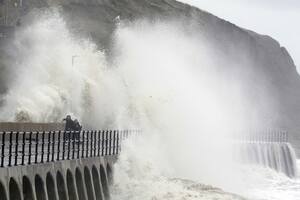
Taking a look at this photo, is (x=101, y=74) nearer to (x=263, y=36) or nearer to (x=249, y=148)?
(x=249, y=148)

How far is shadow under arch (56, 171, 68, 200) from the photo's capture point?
21.4m

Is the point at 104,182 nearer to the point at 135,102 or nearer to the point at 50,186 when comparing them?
the point at 50,186

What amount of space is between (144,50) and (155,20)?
5790cm

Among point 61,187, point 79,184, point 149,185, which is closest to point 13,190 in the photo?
point 61,187

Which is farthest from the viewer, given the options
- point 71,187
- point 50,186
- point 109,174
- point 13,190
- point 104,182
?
point 109,174

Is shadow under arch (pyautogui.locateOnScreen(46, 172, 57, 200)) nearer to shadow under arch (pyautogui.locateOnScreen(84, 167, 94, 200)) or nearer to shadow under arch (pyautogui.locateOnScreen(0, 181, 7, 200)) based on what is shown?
shadow under arch (pyautogui.locateOnScreen(0, 181, 7, 200))

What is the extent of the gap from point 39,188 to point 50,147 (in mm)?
6369

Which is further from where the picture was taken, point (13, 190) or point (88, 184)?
point (88, 184)

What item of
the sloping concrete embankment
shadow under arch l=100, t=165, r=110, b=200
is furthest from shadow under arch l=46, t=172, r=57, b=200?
A: shadow under arch l=100, t=165, r=110, b=200

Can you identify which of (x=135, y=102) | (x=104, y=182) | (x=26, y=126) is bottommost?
(x=104, y=182)

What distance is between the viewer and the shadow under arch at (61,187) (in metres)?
21.4

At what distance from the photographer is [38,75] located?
4912 cm

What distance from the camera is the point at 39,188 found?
65.4 feet

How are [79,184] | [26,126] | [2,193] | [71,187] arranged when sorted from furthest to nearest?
[26,126] < [79,184] < [71,187] < [2,193]
